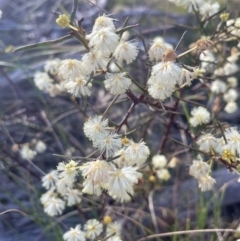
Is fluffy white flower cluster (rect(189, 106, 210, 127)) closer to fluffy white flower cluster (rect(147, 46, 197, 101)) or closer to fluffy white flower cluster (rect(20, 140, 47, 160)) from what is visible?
fluffy white flower cluster (rect(147, 46, 197, 101))

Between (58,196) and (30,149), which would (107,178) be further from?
(30,149)

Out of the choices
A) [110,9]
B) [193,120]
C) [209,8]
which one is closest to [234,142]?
[193,120]

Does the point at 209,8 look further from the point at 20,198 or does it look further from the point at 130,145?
the point at 20,198

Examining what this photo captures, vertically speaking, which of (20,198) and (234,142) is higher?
(234,142)

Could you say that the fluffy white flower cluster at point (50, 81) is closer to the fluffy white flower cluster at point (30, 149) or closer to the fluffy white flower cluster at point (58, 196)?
the fluffy white flower cluster at point (30, 149)

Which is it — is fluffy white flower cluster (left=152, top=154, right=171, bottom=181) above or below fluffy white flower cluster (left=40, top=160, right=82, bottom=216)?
below

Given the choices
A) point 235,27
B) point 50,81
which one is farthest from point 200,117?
point 50,81

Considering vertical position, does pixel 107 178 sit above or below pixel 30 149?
above

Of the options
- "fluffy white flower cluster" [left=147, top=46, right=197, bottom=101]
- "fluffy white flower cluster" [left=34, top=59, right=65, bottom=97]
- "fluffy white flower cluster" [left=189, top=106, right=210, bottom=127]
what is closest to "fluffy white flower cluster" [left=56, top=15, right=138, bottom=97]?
"fluffy white flower cluster" [left=147, top=46, right=197, bottom=101]

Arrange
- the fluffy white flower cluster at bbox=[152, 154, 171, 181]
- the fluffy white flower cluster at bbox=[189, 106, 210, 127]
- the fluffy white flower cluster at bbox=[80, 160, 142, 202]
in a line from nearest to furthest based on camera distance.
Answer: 1. the fluffy white flower cluster at bbox=[80, 160, 142, 202]
2. the fluffy white flower cluster at bbox=[189, 106, 210, 127]
3. the fluffy white flower cluster at bbox=[152, 154, 171, 181]
